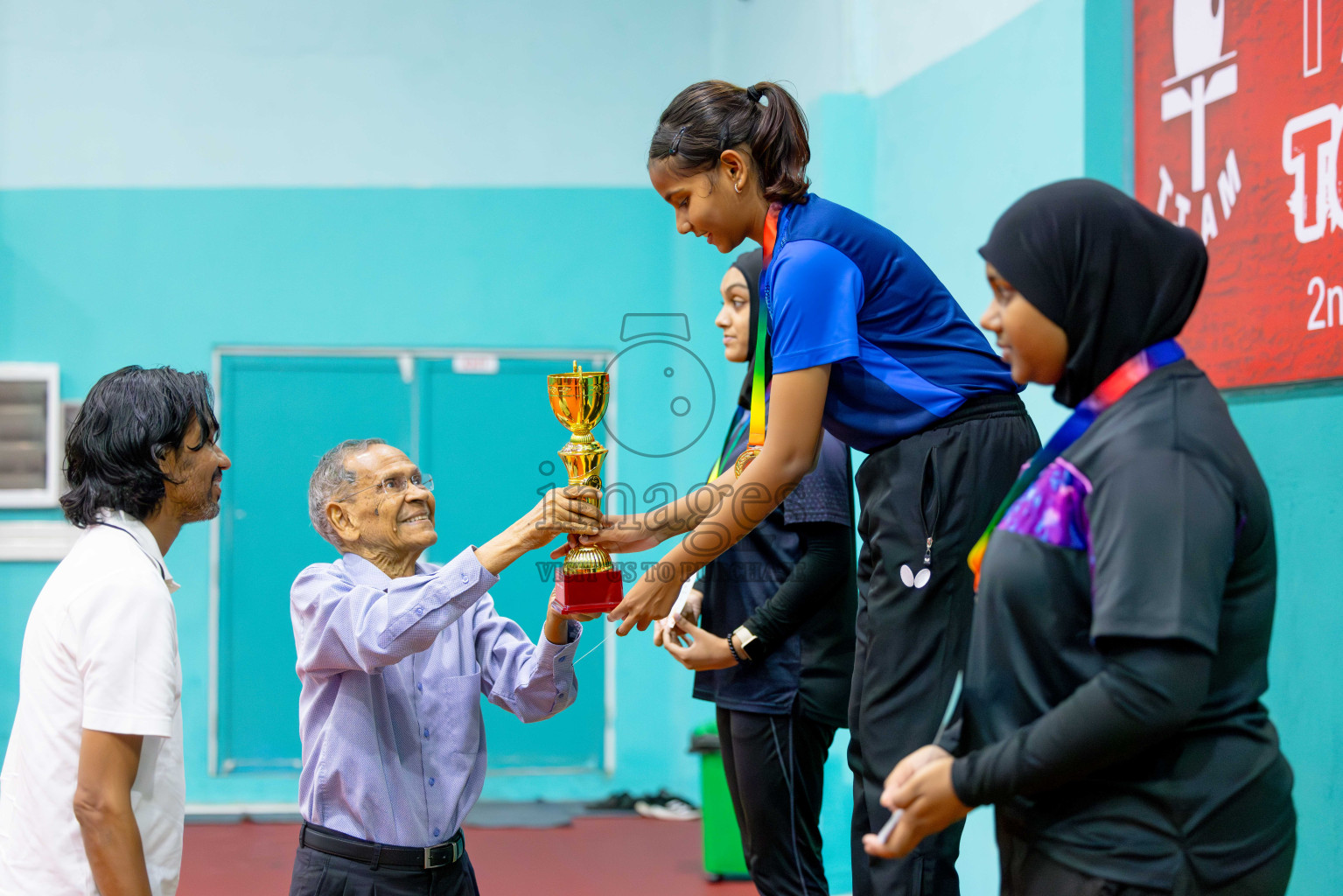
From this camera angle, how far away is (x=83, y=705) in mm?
1597

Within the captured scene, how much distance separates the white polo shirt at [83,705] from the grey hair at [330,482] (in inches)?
22.4

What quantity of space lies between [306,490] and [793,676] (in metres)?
3.74

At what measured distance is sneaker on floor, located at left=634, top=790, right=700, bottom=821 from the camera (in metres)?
5.35

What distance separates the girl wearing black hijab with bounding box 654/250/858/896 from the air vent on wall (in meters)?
4.06

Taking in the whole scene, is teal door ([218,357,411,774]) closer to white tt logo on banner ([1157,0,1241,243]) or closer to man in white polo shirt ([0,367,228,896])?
man in white polo shirt ([0,367,228,896])

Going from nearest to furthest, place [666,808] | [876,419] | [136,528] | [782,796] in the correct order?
1. [136,528]
2. [876,419]
3. [782,796]
4. [666,808]

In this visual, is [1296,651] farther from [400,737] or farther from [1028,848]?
[400,737]

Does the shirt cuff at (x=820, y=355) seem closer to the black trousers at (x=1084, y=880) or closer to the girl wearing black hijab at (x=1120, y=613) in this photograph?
the girl wearing black hijab at (x=1120, y=613)

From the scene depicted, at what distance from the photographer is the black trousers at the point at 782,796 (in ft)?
8.55

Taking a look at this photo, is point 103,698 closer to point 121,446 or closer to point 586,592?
point 121,446

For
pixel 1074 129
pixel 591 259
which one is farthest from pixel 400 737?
pixel 591 259

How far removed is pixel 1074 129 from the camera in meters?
2.73

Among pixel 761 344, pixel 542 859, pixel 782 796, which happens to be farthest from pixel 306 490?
pixel 761 344

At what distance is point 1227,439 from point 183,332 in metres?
5.42
